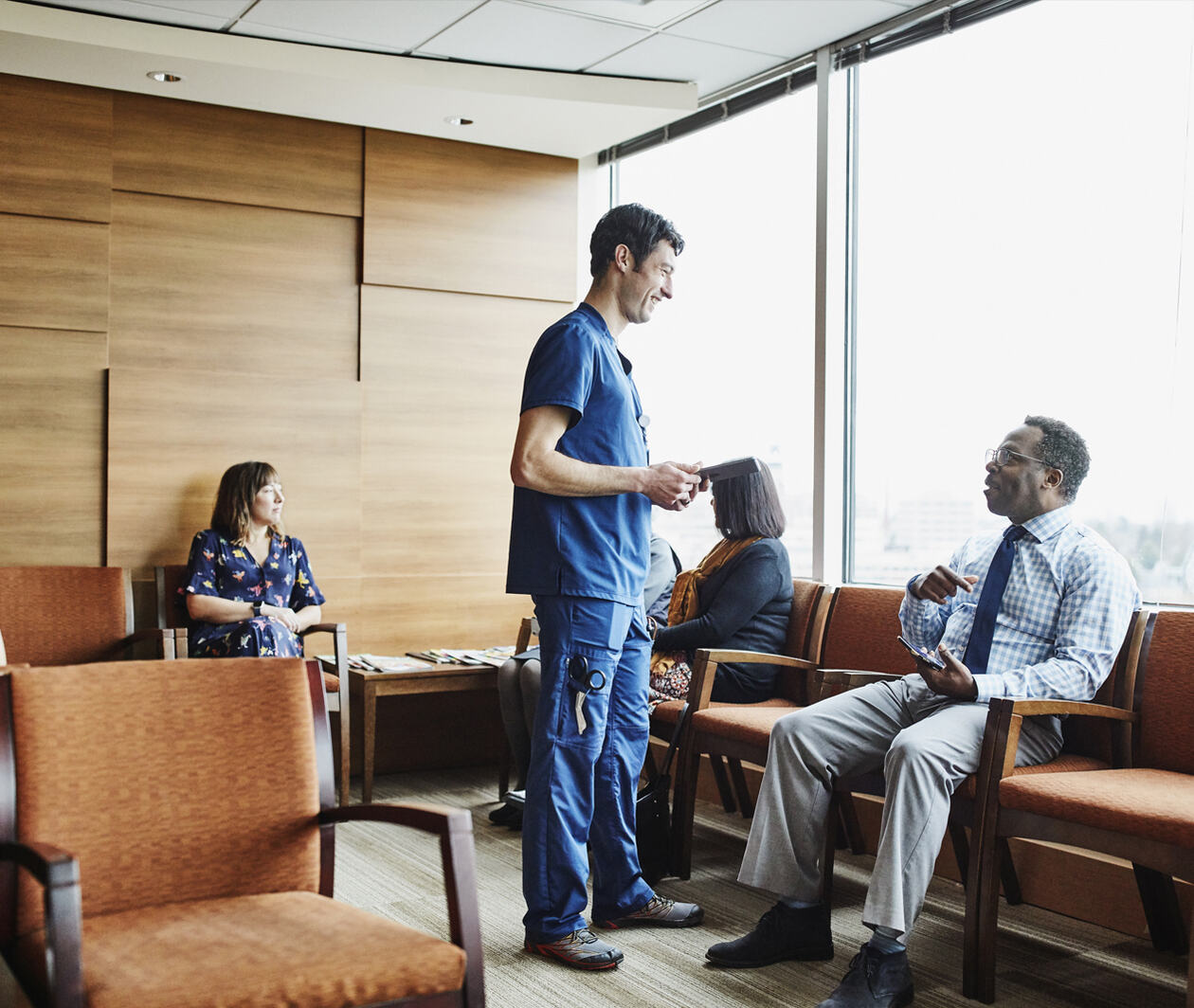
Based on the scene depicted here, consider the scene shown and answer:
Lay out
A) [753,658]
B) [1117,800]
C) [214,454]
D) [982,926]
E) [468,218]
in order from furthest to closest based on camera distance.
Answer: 1. [468,218]
2. [214,454]
3. [753,658]
4. [982,926]
5. [1117,800]

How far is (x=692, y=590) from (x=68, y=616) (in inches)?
93.4

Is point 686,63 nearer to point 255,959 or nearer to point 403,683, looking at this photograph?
point 403,683

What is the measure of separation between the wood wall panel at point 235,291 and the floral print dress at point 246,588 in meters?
0.66

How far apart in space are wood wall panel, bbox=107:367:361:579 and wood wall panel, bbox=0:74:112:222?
27.8 inches

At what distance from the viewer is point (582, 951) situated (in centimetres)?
284

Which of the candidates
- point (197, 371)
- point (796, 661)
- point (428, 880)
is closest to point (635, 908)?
point (428, 880)

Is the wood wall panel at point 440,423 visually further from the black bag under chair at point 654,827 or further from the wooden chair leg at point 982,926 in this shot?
the wooden chair leg at point 982,926

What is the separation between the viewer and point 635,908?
10.2 ft

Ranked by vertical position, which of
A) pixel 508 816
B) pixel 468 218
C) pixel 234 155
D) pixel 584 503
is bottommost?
pixel 508 816

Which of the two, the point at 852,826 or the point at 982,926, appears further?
the point at 852,826

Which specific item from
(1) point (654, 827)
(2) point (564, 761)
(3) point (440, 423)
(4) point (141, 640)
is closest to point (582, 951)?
(2) point (564, 761)

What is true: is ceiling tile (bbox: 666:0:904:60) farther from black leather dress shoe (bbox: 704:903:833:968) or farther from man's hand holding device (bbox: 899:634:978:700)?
black leather dress shoe (bbox: 704:903:833:968)

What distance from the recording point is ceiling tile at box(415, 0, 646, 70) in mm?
4312

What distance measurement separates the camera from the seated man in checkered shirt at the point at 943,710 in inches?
105
